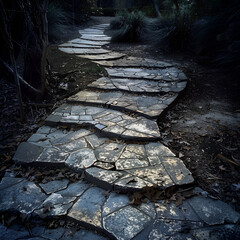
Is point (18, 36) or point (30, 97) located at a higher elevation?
point (18, 36)

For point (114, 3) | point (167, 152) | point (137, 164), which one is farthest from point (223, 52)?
point (114, 3)

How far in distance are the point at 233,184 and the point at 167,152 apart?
26.6 inches

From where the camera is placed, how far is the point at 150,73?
15.3ft

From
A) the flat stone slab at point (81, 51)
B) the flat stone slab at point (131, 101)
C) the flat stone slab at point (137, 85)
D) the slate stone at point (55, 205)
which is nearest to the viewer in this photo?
the slate stone at point (55, 205)

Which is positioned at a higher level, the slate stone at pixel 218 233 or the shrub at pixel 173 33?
the shrub at pixel 173 33

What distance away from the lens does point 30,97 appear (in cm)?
359

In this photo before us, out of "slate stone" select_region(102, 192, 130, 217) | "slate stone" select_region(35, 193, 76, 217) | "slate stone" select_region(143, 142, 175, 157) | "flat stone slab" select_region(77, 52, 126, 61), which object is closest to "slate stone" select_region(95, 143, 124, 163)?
"slate stone" select_region(143, 142, 175, 157)

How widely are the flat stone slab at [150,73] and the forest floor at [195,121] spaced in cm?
25

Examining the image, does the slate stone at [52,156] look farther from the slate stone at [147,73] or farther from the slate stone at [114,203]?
the slate stone at [147,73]

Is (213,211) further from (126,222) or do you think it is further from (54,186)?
(54,186)

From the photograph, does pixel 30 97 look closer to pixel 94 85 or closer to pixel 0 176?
pixel 94 85

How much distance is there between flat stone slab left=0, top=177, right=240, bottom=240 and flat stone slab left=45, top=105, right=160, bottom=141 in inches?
34.3

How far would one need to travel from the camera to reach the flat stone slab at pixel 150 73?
14.5 ft

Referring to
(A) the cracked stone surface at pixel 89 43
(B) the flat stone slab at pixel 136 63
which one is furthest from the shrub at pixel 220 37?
(A) the cracked stone surface at pixel 89 43
